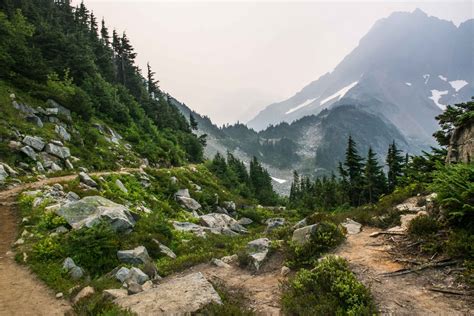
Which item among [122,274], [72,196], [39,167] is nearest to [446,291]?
[122,274]

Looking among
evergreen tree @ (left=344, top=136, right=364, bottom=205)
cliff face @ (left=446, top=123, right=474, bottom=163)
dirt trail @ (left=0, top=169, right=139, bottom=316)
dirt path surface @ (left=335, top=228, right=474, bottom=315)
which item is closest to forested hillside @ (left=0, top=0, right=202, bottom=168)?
dirt trail @ (left=0, top=169, right=139, bottom=316)

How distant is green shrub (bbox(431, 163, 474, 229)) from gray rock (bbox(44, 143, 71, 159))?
1025 inches

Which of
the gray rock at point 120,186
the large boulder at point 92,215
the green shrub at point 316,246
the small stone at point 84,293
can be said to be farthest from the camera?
the gray rock at point 120,186

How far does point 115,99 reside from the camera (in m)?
48.4

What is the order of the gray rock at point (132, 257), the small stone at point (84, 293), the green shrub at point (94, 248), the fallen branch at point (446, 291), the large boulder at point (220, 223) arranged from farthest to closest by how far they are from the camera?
the large boulder at point (220, 223) → the gray rock at point (132, 257) → the green shrub at point (94, 248) → the small stone at point (84, 293) → the fallen branch at point (446, 291)

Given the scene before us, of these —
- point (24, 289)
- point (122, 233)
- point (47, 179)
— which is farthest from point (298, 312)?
point (47, 179)

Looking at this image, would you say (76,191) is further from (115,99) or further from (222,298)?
(115,99)

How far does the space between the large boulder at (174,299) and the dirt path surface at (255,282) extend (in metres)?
1.20

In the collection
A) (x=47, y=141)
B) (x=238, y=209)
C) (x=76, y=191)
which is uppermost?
(x=47, y=141)

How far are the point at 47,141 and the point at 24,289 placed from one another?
18.3 metres

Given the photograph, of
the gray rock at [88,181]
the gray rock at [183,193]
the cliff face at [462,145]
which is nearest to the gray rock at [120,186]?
the gray rock at [88,181]

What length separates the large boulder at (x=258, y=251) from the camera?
36.1ft

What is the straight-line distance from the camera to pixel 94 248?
38.1 ft

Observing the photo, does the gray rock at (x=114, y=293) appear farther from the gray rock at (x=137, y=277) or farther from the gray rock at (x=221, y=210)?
the gray rock at (x=221, y=210)
